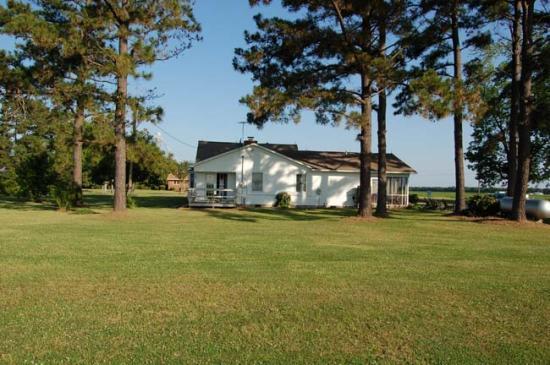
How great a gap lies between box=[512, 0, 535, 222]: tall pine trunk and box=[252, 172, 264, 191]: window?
51.8 ft

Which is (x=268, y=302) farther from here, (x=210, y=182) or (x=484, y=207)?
(x=210, y=182)

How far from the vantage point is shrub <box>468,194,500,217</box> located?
2181 centimetres

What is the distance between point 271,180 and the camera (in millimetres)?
30875

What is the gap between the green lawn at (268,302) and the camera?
4.48m

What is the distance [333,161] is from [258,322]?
28818 millimetres

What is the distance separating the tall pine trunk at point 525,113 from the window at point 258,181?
15.8 m

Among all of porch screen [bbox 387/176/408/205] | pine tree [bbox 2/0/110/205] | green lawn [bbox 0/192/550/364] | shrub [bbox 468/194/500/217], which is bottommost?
green lawn [bbox 0/192/550/364]

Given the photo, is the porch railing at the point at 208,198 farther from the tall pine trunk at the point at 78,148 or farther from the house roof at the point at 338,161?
the tall pine trunk at the point at 78,148

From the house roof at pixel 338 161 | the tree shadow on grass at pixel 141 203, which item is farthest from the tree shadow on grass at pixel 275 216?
the house roof at pixel 338 161

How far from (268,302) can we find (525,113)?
52.2ft

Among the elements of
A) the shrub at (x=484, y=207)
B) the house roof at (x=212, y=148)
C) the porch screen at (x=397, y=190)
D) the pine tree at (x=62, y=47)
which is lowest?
the shrub at (x=484, y=207)

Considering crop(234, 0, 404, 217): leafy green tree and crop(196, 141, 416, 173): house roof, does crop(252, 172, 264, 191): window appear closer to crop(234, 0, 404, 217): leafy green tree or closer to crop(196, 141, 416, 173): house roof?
crop(196, 141, 416, 173): house roof

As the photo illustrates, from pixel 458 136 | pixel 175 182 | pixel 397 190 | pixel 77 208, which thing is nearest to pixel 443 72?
pixel 458 136

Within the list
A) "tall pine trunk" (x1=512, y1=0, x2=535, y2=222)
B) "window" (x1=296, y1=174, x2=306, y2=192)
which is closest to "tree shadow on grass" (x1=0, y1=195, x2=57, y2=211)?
"window" (x1=296, y1=174, x2=306, y2=192)
